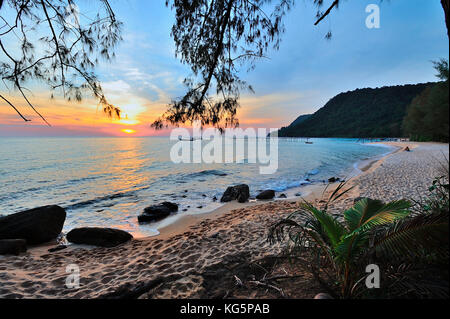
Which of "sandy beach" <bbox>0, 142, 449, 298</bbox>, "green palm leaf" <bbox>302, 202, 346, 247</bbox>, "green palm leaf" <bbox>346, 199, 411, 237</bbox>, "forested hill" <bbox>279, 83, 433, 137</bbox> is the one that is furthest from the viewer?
"forested hill" <bbox>279, 83, 433, 137</bbox>

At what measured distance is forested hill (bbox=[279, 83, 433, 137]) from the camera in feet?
305

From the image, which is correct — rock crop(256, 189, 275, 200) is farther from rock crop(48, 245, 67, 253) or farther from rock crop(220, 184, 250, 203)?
rock crop(48, 245, 67, 253)

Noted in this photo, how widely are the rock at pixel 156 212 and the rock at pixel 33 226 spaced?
250 centimetres

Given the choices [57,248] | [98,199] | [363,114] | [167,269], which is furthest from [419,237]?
[363,114]

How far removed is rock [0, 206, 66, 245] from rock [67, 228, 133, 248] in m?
0.66

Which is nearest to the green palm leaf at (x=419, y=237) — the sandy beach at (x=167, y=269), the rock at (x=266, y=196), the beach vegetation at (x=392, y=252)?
the beach vegetation at (x=392, y=252)

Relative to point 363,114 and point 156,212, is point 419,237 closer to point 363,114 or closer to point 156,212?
point 156,212

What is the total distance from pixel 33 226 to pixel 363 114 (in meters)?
141

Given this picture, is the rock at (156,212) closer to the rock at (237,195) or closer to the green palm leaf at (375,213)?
the rock at (237,195)

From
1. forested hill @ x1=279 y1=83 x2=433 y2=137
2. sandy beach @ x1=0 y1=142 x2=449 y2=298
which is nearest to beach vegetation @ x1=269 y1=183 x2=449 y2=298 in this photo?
sandy beach @ x1=0 y1=142 x2=449 y2=298

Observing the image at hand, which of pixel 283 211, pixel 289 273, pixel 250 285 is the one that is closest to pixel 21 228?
pixel 250 285

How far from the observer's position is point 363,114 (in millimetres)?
111562
